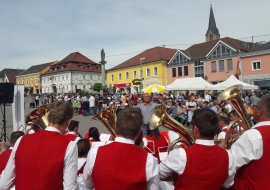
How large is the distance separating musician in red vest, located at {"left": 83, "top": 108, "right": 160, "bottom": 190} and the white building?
204 ft

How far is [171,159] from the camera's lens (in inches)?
83.4

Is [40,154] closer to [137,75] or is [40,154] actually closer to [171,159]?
[171,159]

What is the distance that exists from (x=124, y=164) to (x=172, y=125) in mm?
1089

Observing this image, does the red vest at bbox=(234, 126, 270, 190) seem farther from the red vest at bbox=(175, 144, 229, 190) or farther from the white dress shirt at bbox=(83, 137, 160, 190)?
the white dress shirt at bbox=(83, 137, 160, 190)

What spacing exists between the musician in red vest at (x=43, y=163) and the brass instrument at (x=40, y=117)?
4.24 ft

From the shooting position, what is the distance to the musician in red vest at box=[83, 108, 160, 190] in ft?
6.51

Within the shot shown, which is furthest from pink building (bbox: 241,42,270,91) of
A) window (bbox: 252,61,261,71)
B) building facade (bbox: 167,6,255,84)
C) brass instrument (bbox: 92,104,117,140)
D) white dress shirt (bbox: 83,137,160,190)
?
white dress shirt (bbox: 83,137,160,190)

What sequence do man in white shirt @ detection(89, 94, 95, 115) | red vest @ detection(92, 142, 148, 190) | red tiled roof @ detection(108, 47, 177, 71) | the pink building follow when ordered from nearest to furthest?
1. red vest @ detection(92, 142, 148, 190)
2. man in white shirt @ detection(89, 94, 95, 115)
3. the pink building
4. red tiled roof @ detection(108, 47, 177, 71)

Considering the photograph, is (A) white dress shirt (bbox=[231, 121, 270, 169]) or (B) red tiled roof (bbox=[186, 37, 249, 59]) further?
(B) red tiled roof (bbox=[186, 37, 249, 59])

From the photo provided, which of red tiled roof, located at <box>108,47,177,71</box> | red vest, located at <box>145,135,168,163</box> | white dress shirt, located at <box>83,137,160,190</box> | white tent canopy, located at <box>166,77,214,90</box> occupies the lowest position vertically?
red vest, located at <box>145,135,168,163</box>

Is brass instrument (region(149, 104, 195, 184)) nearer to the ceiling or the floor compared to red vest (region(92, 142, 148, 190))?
nearer to the ceiling

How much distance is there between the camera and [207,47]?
138ft

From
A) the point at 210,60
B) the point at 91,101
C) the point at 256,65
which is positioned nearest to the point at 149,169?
the point at 91,101

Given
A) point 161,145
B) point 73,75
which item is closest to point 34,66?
point 73,75
